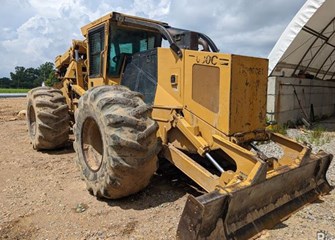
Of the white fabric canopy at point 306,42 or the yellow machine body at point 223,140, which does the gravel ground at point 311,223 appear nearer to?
the yellow machine body at point 223,140

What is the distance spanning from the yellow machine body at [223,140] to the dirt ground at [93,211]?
289mm

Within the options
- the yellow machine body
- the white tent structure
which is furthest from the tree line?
the yellow machine body

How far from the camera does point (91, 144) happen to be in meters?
4.44

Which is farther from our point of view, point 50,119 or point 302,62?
point 302,62

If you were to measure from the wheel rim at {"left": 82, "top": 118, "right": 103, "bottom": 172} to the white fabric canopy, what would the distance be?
7.78 meters

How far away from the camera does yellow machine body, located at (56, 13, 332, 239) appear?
306 cm

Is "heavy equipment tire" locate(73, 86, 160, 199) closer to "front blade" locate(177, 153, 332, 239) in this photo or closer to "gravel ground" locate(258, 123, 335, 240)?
"front blade" locate(177, 153, 332, 239)

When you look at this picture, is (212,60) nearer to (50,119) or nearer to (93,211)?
(93,211)

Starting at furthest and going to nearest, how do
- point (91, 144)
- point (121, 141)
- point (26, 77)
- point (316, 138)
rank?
1. point (26, 77)
2. point (316, 138)
3. point (91, 144)
4. point (121, 141)

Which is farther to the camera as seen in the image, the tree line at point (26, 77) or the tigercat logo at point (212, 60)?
the tree line at point (26, 77)

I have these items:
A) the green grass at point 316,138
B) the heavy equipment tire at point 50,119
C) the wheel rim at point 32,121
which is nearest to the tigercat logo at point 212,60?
the heavy equipment tire at point 50,119

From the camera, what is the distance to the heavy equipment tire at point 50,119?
6.05 metres

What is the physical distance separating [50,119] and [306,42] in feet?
29.5

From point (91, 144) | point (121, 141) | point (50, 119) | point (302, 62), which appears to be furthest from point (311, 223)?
point (302, 62)
